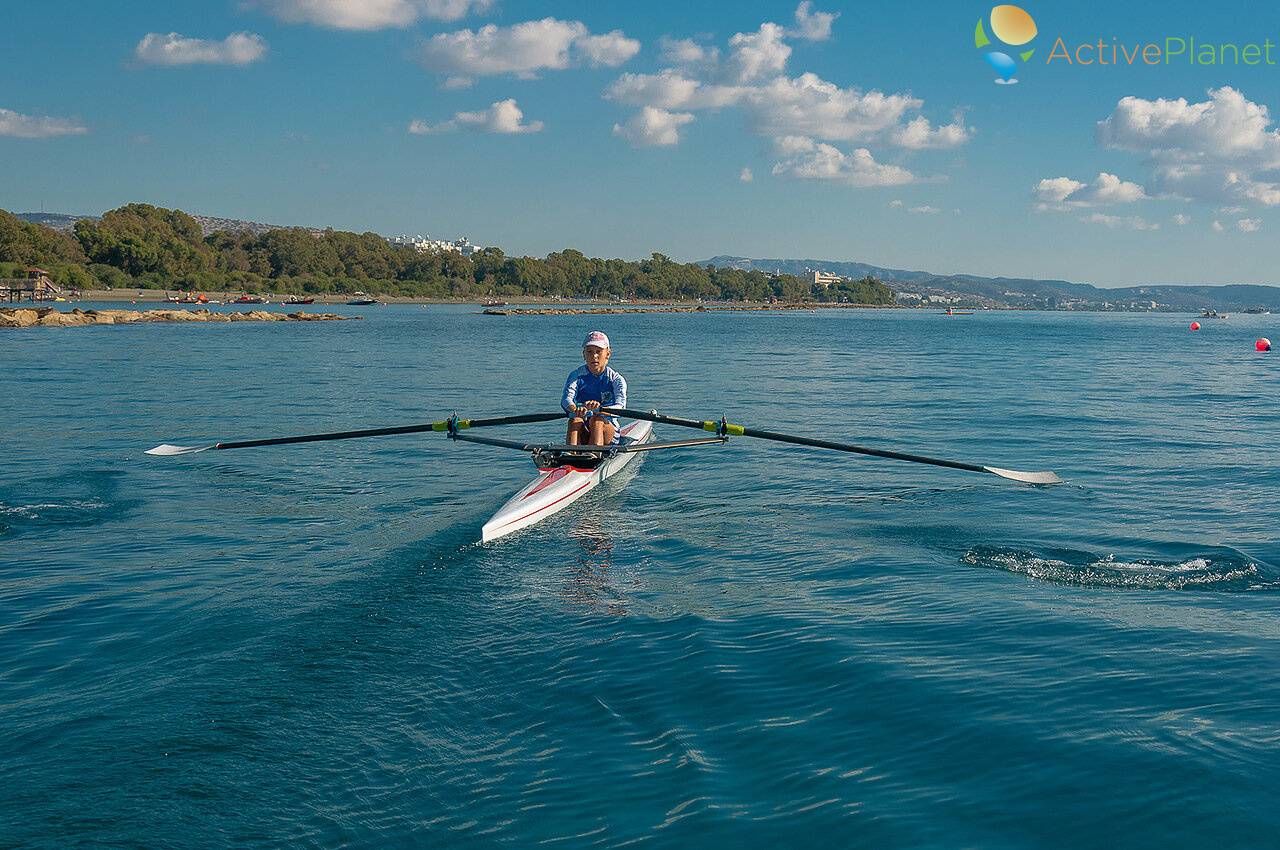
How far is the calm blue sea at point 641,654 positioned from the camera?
5.38 metres

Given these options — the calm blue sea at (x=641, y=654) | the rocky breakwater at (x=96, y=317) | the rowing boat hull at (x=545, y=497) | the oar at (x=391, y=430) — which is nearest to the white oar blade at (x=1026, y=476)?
the calm blue sea at (x=641, y=654)

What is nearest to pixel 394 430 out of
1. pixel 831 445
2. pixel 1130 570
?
pixel 831 445

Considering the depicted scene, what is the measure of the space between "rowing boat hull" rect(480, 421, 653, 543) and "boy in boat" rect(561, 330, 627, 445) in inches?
19.7

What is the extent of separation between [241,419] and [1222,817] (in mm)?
21366

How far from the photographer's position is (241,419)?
22.6m

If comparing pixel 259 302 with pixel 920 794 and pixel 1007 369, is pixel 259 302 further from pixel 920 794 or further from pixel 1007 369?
pixel 920 794

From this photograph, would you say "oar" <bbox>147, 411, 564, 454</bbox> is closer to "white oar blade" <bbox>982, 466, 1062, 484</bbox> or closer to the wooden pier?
"white oar blade" <bbox>982, 466, 1062, 484</bbox>

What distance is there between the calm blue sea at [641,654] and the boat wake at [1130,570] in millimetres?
51

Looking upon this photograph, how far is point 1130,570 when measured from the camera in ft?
32.8

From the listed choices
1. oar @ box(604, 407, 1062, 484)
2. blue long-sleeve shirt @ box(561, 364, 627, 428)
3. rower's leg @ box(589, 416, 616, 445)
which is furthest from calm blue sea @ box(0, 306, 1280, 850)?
blue long-sleeve shirt @ box(561, 364, 627, 428)

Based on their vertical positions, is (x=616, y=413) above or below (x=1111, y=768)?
above

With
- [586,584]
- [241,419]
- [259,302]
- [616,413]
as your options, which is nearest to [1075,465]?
[616,413]

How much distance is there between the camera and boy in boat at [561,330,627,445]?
13.4m

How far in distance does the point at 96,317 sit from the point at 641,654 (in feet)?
253
